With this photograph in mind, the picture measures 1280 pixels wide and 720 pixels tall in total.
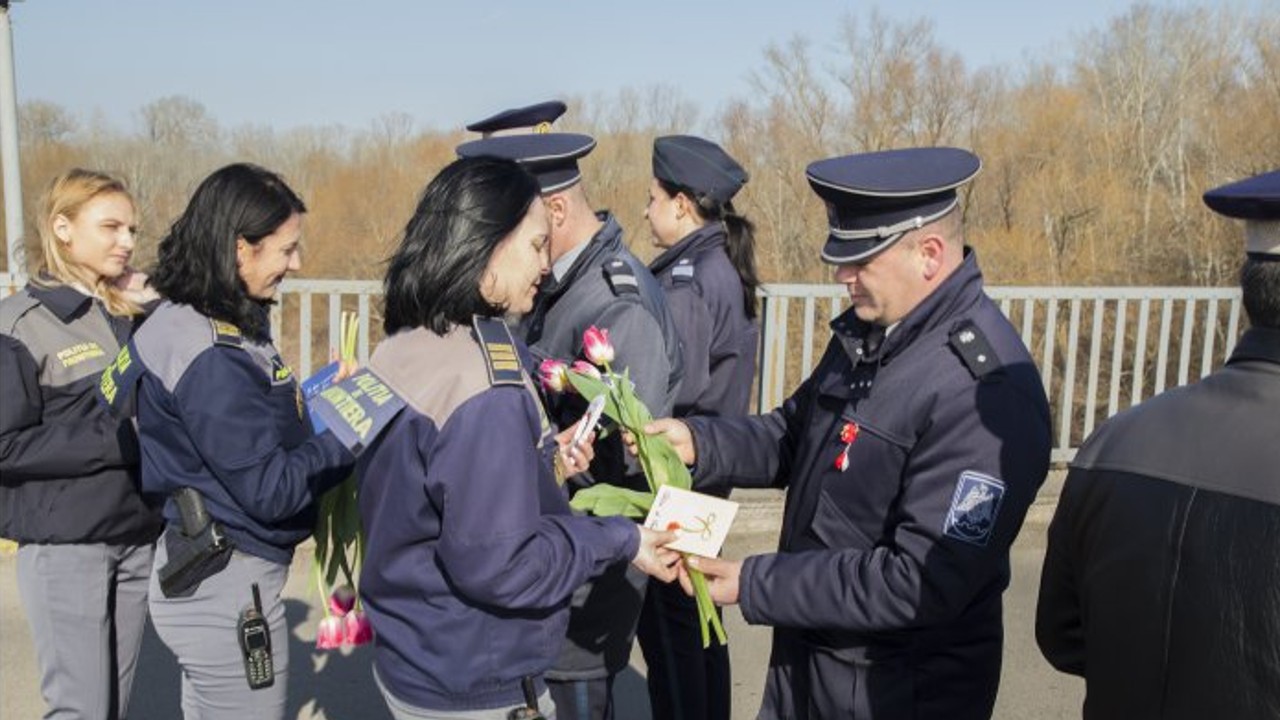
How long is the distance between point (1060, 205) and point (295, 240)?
2756 centimetres

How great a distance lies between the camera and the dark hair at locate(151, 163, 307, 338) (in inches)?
105

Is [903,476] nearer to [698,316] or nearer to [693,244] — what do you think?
[698,316]

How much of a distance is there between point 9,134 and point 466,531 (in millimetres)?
5152

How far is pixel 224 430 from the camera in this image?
2.54 metres

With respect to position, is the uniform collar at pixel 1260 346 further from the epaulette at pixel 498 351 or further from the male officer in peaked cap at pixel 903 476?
the epaulette at pixel 498 351

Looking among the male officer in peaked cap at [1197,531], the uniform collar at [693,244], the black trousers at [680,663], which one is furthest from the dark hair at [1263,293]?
the uniform collar at [693,244]

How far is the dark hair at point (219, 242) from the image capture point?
2660 millimetres

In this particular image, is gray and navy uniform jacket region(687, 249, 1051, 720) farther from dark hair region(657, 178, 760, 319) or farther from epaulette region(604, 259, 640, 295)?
dark hair region(657, 178, 760, 319)

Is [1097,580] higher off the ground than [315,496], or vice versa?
[1097,580]

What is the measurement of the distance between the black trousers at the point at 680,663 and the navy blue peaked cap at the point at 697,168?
5.18ft

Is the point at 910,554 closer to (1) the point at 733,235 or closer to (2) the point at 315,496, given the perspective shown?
(2) the point at 315,496

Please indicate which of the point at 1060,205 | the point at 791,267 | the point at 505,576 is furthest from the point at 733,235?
the point at 1060,205

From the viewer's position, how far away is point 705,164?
4250 millimetres

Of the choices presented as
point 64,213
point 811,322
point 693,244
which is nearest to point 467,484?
point 64,213
